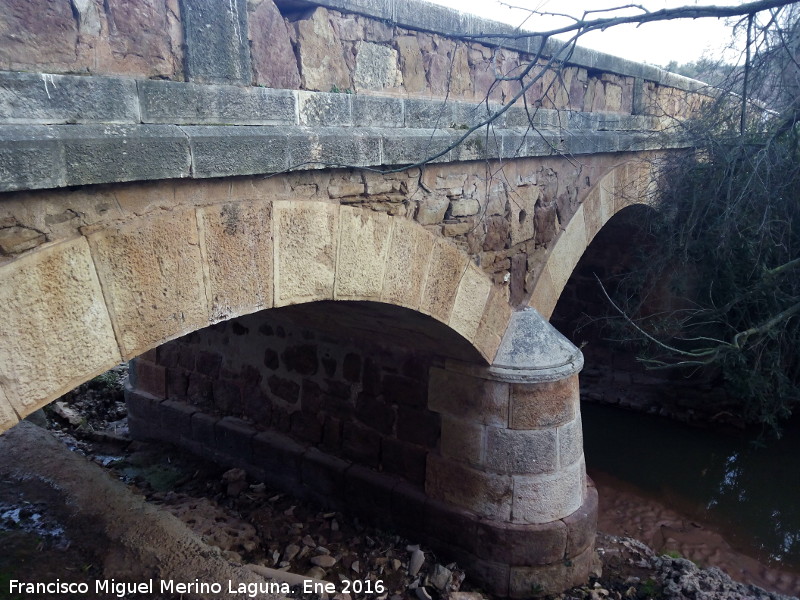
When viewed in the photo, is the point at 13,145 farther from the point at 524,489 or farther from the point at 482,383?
the point at 524,489

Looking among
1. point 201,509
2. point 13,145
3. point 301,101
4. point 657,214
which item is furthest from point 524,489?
point 657,214

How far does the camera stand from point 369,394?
4.22 m

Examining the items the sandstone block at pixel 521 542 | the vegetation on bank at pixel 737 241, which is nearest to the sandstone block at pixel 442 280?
the sandstone block at pixel 521 542

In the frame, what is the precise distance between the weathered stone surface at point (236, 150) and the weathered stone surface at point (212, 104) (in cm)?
4

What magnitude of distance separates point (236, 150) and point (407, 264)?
1.05 meters

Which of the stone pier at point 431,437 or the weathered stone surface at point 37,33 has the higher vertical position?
the weathered stone surface at point 37,33

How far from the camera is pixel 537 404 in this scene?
3.67m

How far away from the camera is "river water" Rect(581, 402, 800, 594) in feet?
16.5

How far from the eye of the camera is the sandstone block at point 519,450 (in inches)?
144

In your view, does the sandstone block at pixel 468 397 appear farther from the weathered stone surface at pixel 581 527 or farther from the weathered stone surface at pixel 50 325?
the weathered stone surface at pixel 50 325

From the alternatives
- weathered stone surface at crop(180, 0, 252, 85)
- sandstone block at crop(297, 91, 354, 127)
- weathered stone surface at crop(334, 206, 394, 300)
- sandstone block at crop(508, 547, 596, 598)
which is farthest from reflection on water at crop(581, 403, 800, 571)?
weathered stone surface at crop(180, 0, 252, 85)

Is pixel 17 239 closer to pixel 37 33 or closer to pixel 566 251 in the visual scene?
pixel 37 33

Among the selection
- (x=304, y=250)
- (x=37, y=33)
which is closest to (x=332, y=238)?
(x=304, y=250)

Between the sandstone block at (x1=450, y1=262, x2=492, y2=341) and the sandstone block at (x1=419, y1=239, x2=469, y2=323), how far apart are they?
51mm
